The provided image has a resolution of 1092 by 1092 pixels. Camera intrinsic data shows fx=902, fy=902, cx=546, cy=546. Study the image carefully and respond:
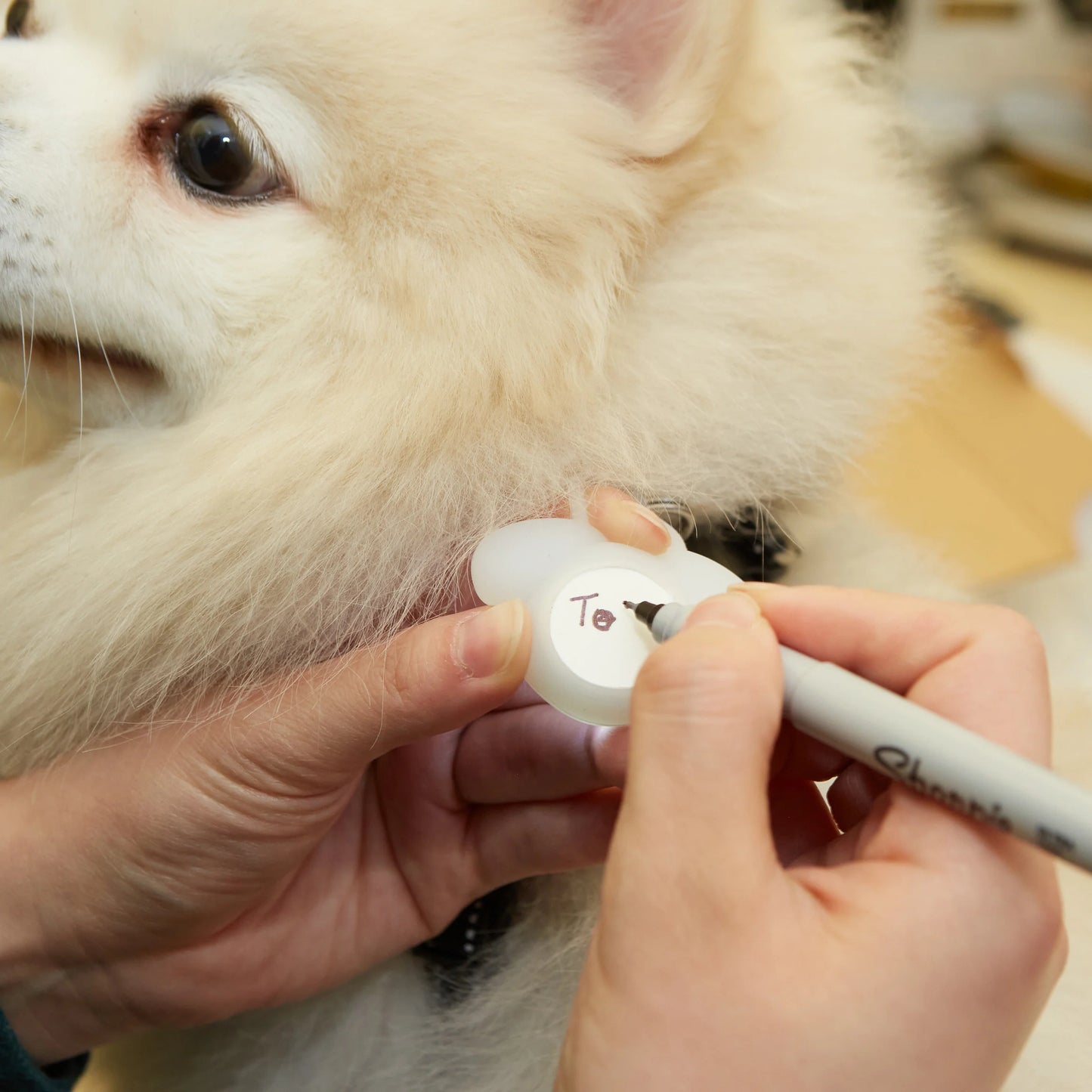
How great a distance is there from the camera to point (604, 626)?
52 centimetres

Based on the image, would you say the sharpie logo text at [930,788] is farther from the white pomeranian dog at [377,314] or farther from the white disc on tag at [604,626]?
the white pomeranian dog at [377,314]

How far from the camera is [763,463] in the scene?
69 centimetres

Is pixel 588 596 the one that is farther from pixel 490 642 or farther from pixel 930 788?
pixel 930 788

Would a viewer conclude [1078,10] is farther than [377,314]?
Yes

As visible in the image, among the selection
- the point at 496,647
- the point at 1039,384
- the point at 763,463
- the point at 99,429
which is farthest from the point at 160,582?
the point at 1039,384

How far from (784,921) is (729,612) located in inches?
5.8

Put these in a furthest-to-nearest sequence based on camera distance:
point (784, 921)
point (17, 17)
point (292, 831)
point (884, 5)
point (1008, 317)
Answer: point (884, 5)
point (1008, 317)
point (17, 17)
point (292, 831)
point (784, 921)

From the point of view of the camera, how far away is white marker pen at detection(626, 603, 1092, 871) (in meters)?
0.36

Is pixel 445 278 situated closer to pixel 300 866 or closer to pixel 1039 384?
pixel 300 866

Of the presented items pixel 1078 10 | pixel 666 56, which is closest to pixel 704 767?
Answer: pixel 666 56

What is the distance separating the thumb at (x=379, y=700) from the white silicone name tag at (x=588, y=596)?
21mm

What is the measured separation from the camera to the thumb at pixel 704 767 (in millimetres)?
390

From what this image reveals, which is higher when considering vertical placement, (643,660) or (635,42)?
(635,42)

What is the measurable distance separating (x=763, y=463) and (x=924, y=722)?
32cm
